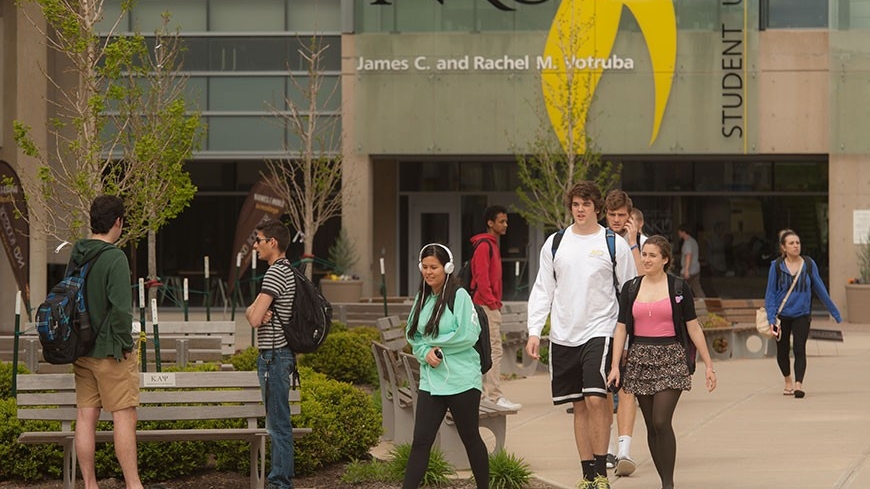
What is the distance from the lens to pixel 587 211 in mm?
9148

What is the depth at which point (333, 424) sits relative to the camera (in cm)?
1044

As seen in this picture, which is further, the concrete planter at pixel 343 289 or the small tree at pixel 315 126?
the concrete planter at pixel 343 289

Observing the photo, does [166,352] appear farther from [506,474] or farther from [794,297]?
[794,297]

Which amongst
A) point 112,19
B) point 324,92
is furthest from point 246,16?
point 112,19

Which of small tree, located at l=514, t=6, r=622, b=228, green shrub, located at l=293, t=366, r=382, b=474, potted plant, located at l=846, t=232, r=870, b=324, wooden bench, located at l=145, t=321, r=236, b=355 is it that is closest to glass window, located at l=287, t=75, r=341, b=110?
small tree, located at l=514, t=6, r=622, b=228

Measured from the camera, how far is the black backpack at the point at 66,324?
8398 millimetres

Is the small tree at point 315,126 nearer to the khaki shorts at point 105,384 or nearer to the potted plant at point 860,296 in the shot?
the potted plant at point 860,296

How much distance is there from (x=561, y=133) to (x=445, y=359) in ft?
69.1

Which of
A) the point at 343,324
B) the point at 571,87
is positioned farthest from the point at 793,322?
the point at 571,87

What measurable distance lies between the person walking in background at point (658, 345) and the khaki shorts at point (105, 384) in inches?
116

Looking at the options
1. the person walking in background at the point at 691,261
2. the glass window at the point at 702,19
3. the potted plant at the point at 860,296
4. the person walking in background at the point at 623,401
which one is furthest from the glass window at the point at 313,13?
the person walking in background at the point at 623,401

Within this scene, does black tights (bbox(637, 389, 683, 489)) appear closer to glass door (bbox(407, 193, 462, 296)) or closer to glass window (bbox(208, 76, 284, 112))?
glass window (bbox(208, 76, 284, 112))

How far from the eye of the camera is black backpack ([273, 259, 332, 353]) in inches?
359

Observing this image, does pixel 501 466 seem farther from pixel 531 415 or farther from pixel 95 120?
pixel 95 120
